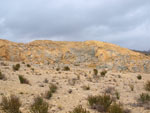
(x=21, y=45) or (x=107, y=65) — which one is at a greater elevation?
(x=21, y=45)

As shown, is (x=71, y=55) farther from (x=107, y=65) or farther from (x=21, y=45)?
(x=21, y=45)

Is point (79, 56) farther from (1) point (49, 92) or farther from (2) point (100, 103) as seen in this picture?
(2) point (100, 103)

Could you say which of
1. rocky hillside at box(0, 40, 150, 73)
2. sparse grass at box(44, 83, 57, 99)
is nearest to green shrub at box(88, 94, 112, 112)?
sparse grass at box(44, 83, 57, 99)

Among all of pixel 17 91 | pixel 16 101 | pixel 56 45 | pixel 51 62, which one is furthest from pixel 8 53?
pixel 16 101

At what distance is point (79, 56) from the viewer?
90.2ft

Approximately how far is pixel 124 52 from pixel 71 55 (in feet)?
30.5

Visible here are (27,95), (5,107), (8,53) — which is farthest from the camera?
(8,53)

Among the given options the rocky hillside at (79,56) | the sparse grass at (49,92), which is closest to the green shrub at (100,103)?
the sparse grass at (49,92)

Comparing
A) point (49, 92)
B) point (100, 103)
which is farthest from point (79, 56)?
point (100, 103)

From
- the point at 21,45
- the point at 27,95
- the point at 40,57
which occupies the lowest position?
the point at 27,95

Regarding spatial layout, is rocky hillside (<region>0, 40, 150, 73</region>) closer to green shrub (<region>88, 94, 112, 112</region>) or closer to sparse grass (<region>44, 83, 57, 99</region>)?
sparse grass (<region>44, 83, 57, 99</region>)

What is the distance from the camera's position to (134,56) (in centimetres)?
2681

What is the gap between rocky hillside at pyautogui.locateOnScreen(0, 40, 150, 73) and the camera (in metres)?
24.9

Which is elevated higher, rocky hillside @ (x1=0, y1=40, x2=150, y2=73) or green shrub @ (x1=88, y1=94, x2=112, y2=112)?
rocky hillside @ (x1=0, y1=40, x2=150, y2=73)
